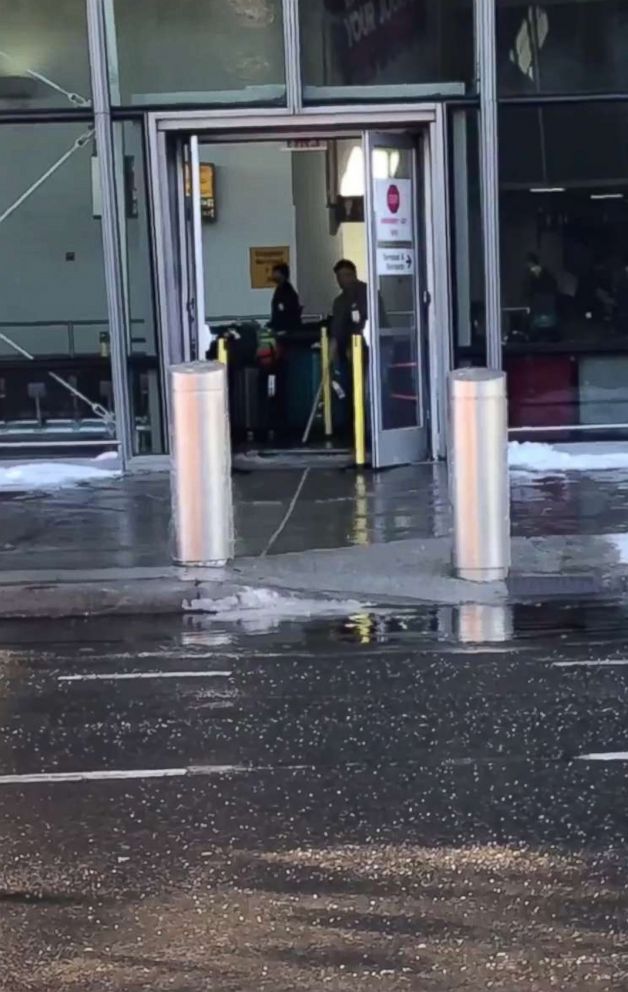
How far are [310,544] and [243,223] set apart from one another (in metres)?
12.0

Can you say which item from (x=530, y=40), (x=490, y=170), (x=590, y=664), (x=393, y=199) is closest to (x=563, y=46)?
(x=530, y=40)

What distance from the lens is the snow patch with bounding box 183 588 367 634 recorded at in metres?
9.05

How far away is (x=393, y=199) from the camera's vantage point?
563 inches

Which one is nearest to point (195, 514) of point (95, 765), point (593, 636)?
point (593, 636)

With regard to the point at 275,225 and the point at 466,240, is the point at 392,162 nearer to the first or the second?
the point at 466,240

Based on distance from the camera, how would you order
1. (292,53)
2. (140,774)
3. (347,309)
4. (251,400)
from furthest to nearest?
(251,400) → (347,309) → (292,53) → (140,774)

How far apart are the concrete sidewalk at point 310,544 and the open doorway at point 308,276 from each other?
1239mm

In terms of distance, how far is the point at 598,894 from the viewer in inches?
187

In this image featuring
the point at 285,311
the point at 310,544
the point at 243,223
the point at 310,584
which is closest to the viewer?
the point at 310,584

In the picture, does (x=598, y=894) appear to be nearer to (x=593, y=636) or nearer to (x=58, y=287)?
(x=593, y=636)

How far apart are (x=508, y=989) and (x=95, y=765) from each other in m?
2.58

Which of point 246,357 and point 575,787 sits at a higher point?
point 246,357

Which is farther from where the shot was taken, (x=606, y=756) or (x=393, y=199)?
(x=393, y=199)

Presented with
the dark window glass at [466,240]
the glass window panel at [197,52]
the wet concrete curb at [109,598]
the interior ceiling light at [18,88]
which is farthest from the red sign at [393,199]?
the wet concrete curb at [109,598]
